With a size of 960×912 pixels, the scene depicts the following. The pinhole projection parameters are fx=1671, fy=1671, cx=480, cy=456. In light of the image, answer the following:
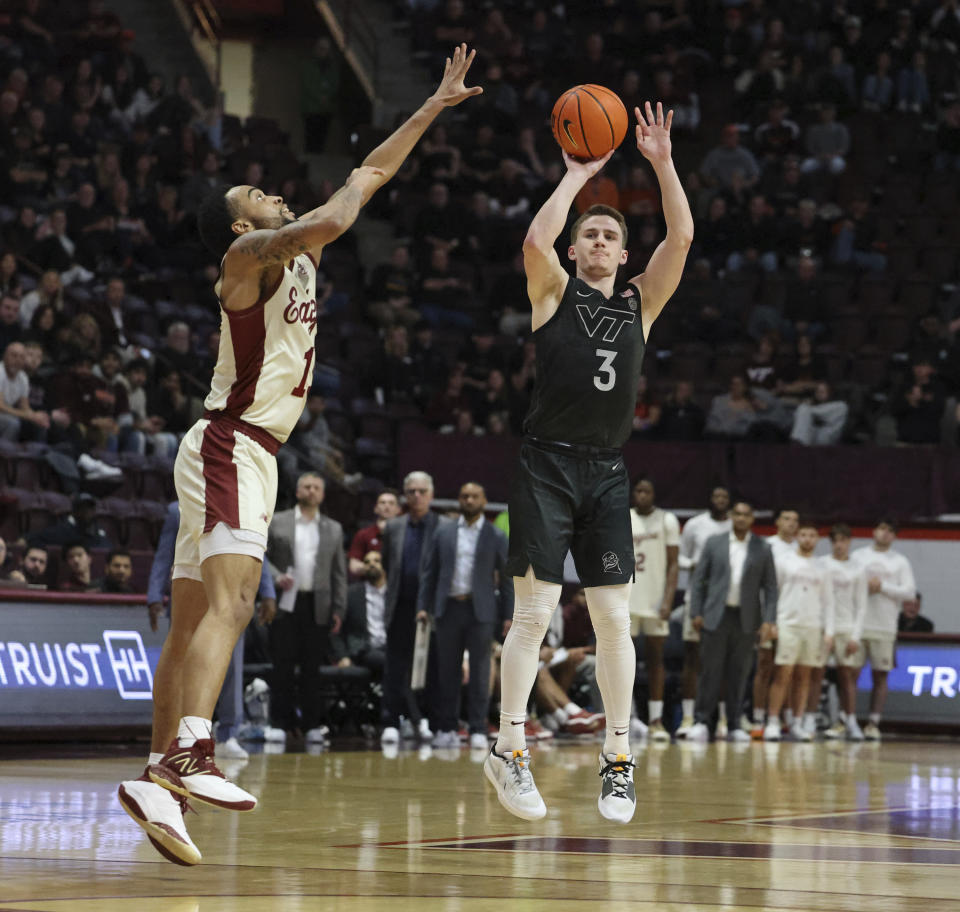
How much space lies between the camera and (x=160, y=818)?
16.5ft

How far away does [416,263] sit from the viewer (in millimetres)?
21891

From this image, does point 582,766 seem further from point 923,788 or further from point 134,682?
point 134,682

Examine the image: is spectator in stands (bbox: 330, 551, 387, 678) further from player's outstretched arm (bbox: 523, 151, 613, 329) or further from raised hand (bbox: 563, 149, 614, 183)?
raised hand (bbox: 563, 149, 614, 183)

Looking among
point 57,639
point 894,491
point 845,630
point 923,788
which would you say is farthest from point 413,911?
point 894,491

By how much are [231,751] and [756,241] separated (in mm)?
12782

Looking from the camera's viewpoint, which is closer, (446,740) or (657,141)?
(657,141)

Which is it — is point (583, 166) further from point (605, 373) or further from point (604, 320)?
point (605, 373)

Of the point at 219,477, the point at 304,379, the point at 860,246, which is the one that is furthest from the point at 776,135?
the point at 219,477

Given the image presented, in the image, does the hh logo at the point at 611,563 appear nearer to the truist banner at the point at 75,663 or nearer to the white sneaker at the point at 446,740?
the truist banner at the point at 75,663

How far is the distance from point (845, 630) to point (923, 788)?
6816mm

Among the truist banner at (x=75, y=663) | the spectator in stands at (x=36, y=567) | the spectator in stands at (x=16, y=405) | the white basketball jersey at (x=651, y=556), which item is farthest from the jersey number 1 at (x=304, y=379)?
the spectator in stands at (x=16, y=405)

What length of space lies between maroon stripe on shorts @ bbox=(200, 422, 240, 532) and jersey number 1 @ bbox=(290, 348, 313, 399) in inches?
10.9

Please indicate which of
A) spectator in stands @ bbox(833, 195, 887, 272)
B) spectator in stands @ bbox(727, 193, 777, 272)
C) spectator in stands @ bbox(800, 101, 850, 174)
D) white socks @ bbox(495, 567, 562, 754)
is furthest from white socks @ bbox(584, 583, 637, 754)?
spectator in stands @ bbox(800, 101, 850, 174)

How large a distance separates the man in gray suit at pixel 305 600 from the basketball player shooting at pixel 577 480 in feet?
22.3
